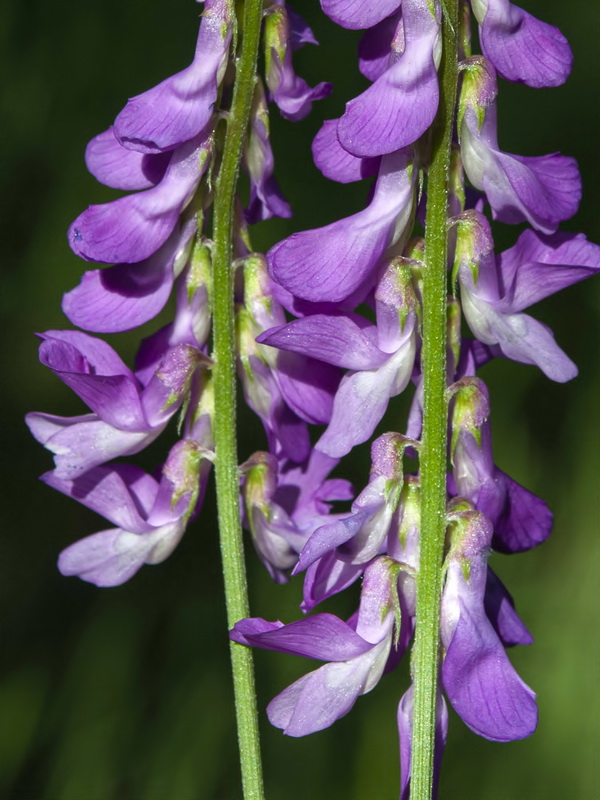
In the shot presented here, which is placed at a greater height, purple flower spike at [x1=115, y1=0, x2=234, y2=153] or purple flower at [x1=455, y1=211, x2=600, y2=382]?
purple flower spike at [x1=115, y1=0, x2=234, y2=153]

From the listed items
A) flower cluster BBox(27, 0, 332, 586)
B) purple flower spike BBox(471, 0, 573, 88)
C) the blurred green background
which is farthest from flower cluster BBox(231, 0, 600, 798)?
the blurred green background

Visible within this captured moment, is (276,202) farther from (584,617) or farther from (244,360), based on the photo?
(584,617)

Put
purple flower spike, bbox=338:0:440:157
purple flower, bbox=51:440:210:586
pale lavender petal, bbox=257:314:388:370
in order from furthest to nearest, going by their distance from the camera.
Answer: purple flower, bbox=51:440:210:586
pale lavender petal, bbox=257:314:388:370
purple flower spike, bbox=338:0:440:157

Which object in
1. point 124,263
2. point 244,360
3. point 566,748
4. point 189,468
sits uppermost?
point 124,263

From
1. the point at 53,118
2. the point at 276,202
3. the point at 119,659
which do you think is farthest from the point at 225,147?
the point at 53,118

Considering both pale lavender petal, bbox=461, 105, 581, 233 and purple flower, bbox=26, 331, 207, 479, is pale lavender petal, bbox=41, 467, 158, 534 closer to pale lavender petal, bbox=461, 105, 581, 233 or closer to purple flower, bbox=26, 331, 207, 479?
purple flower, bbox=26, 331, 207, 479

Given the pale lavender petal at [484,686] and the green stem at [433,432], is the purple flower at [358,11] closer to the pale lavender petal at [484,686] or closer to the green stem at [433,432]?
the green stem at [433,432]

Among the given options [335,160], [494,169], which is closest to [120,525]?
[335,160]

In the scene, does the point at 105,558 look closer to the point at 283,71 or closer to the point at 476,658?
the point at 476,658
